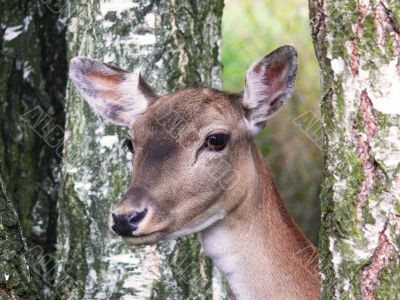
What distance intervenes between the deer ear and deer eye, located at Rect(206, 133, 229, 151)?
0.29 metres

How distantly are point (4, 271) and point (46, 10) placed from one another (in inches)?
147

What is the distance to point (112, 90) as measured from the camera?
632cm

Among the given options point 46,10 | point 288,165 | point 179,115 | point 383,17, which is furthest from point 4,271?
point 288,165

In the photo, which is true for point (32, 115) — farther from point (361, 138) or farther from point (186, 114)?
point (361, 138)

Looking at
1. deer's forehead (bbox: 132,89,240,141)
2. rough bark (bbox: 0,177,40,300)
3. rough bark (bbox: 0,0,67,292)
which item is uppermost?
deer's forehead (bbox: 132,89,240,141)

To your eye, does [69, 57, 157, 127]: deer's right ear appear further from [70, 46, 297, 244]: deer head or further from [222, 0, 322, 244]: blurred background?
[222, 0, 322, 244]: blurred background

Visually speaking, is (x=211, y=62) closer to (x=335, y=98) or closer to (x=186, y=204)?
(x=186, y=204)

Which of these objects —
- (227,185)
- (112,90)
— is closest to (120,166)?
(112,90)

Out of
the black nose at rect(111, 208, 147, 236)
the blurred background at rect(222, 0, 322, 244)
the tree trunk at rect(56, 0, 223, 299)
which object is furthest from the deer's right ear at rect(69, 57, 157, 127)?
the blurred background at rect(222, 0, 322, 244)

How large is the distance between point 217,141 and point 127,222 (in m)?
0.82

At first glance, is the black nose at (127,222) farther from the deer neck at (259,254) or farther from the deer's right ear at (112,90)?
the deer's right ear at (112,90)

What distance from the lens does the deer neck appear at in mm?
5551

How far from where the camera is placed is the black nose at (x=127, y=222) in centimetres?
499

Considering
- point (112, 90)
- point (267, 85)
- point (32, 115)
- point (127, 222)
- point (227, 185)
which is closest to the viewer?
point (127, 222)
